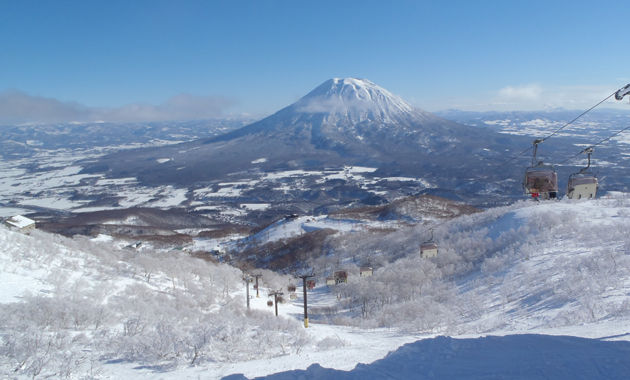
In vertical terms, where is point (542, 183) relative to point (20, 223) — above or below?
above

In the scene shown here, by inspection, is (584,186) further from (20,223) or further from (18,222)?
(18,222)

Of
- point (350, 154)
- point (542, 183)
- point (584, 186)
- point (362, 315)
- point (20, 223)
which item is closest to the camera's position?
point (584, 186)

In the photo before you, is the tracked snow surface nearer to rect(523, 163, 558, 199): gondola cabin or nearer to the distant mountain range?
rect(523, 163, 558, 199): gondola cabin

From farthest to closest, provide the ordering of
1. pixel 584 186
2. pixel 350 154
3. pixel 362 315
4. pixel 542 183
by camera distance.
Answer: pixel 350 154
pixel 362 315
pixel 542 183
pixel 584 186

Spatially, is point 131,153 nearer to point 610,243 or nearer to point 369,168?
point 369,168

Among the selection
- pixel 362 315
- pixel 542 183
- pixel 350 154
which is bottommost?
pixel 362 315

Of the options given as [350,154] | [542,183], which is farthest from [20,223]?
[350,154]

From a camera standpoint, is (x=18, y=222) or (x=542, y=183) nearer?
(x=542, y=183)
